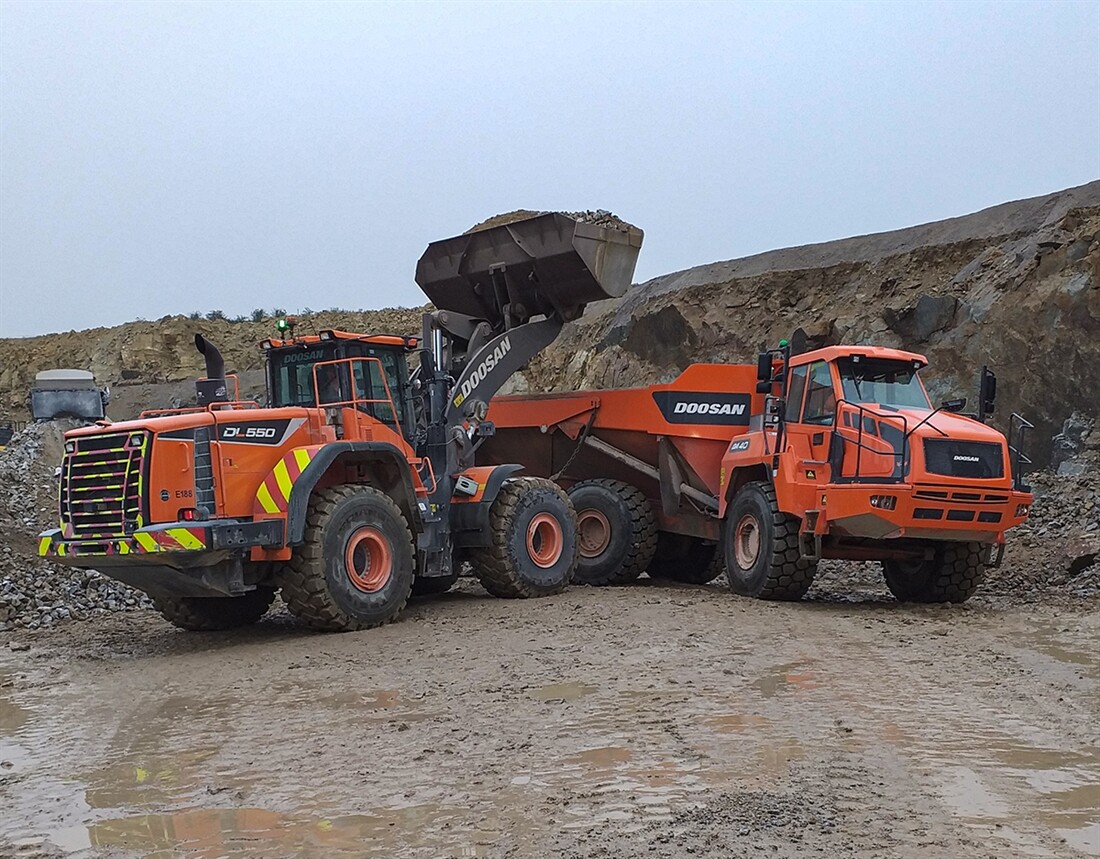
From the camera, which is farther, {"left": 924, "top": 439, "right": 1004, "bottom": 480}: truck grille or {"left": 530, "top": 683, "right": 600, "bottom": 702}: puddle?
{"left": 924, "top": 439, "right": 1004, "bottom": 480}: truck grille

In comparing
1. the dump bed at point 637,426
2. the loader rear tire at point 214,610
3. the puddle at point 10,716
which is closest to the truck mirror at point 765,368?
the dump bed at point 637,426

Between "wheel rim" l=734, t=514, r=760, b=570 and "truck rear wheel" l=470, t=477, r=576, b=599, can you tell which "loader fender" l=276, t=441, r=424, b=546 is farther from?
"wheel rim" l=734, t=514, r=760, b=570

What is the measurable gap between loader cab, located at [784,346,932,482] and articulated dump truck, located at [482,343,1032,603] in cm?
1

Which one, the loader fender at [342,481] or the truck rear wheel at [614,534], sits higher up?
the loader fender at [342,481]

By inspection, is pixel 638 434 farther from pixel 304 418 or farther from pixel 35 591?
pixel 35 591

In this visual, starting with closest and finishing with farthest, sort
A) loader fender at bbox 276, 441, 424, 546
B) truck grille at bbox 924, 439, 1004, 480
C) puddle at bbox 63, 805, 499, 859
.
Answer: puddle at bbox 63, 805, 499, 859 → loader fender at bbox 276, 441, 424, 546 → truck grille at bbox 924, 439, 1004, 480

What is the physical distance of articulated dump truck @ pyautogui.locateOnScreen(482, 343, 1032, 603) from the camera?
33.4 ft

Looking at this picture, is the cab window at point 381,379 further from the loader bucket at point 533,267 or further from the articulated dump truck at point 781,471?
the articulated dump truck at point 781,471

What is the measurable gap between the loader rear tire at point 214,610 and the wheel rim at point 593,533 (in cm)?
358

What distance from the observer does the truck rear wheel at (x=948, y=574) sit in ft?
35.6

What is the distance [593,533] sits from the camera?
43.0 feet

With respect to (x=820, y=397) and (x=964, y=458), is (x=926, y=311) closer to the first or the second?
(x=820, y=397)

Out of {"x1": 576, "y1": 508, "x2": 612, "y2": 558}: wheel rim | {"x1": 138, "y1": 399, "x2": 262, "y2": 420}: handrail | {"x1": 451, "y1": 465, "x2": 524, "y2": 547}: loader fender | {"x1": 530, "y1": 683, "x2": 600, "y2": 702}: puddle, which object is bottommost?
{"x1": 530, "y1": 683, "x2": 600, "y2": 702}: puddle

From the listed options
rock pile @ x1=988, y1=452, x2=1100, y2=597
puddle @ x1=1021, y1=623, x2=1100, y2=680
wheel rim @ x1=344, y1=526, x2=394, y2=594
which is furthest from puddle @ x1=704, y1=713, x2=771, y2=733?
rock pile @ x1=988, y1=452, x2=1100, y2=597
